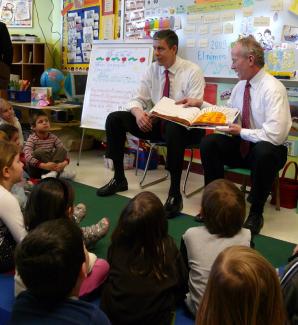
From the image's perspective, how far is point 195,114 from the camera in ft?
9.37

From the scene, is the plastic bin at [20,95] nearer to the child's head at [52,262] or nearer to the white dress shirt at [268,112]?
the white dress shirt at [268,112]

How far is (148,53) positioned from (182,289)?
260 centimetres

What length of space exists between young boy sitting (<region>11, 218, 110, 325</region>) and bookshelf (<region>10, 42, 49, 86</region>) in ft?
14.5

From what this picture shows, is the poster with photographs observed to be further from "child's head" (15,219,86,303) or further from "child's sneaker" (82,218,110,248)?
"child's head" (15,219,86,303)

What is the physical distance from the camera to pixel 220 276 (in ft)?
2.75

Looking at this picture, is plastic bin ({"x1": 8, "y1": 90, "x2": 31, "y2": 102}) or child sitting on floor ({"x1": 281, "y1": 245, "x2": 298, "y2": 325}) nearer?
child sitting on floor ({"x1": 281, "y1": 245, "x2": 298, "y2": 325})

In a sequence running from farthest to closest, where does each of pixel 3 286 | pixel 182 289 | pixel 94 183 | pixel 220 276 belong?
pixel 94 183
pixel 3 286
pixel 182 289
pixel 220 276

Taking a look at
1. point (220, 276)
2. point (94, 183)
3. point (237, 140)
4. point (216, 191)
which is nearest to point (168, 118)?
point (237, 140)

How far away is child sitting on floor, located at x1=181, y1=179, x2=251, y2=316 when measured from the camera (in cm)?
151

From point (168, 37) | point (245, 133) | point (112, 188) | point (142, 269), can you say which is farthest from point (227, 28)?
point (142, 269)

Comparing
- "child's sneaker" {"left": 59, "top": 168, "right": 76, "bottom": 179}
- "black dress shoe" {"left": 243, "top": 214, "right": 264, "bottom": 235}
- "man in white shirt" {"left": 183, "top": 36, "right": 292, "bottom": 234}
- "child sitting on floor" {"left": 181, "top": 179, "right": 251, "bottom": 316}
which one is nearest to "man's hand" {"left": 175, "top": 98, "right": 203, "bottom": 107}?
"man in white shirt" {"left": 183, "top": 36, "right": 292, "bottom": 234}

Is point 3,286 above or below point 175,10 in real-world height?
below

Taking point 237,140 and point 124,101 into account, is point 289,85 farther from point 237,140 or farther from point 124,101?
point 124,101

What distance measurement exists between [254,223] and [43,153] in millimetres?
1616
